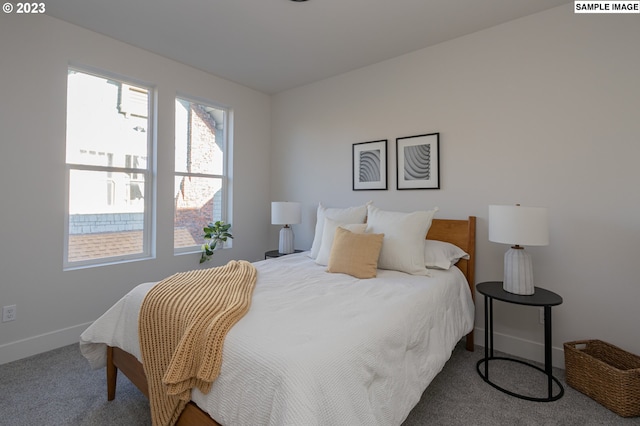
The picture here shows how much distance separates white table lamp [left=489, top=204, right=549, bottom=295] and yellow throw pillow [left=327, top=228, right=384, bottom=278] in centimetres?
81

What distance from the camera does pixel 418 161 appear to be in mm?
2926

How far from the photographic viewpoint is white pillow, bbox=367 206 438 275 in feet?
7.45

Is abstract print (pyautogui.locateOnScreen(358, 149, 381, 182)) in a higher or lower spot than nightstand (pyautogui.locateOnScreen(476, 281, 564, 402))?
higher

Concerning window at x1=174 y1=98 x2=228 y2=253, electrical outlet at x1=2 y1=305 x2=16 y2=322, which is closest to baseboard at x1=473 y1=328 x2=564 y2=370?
window at x1=174 y1=98 x2=228 y2=253

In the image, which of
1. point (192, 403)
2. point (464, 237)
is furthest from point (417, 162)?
point (192, 403)

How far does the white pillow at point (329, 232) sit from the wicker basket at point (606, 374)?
1665 millimetres

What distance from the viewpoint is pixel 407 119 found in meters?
3.01

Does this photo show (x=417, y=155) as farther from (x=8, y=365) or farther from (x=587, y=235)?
(x=8, y=365)

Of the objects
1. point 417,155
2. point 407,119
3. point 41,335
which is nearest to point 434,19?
point 407,119

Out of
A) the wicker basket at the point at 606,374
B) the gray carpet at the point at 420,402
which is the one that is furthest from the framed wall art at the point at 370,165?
the wicker basket at the point at 606,374

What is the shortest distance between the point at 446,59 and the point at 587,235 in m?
1.88

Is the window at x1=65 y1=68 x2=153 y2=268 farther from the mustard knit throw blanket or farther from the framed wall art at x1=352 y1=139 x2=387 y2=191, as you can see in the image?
the framed wall art at x1=352 y1=139 x2=387 y2=191

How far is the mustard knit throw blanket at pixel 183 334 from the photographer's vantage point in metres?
1.18

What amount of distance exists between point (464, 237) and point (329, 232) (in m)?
1.17
